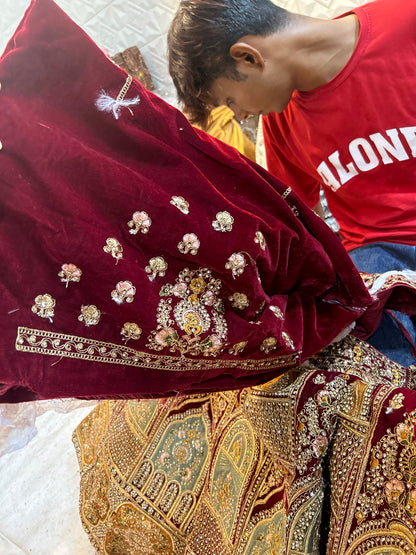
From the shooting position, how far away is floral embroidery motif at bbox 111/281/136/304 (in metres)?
0.48

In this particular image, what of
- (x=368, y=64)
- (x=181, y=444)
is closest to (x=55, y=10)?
(x=368, y=64)

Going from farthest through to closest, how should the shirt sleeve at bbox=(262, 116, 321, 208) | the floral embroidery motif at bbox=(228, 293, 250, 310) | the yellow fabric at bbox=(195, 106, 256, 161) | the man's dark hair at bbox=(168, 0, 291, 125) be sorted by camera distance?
1. the yellow fabric at bbox=(195, 106, 256, 161)
2. the shirt sleeve at bbox=(262, 116, 321, 208)
3. the man's dark hair at bbox=(168, 0, 291, 125)
4. the floral embroidery motif at bbox=(228, 293, 250, 310)

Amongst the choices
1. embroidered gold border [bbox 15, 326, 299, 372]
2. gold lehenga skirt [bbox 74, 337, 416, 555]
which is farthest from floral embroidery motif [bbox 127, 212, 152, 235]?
gold lehenga skirt [bbox 74, 337, 416, 555]

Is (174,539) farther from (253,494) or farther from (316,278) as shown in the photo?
(316,278)

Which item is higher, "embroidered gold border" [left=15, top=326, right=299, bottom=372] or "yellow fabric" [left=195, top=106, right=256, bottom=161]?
"embroidered gold border" [left=15, top=326, right=299, bottom=372]

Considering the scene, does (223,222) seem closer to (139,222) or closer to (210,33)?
(139,222)

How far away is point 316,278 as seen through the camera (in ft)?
2.10

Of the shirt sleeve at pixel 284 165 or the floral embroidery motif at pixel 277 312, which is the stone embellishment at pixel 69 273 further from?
the shirt sleeve at pixel 284 165

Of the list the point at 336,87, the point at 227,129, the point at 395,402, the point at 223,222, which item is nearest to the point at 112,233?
the point at 223,222

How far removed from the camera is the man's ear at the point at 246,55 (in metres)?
0.72

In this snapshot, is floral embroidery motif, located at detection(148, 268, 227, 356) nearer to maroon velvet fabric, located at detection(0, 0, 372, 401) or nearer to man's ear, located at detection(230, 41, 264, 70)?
maroon velvet fabric, located at detection(0, 0, 372, 401)

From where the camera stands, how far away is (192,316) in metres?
0.53

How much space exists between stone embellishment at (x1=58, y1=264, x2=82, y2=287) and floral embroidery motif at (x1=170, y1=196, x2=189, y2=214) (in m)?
0.12

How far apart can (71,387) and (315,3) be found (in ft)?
4.10
